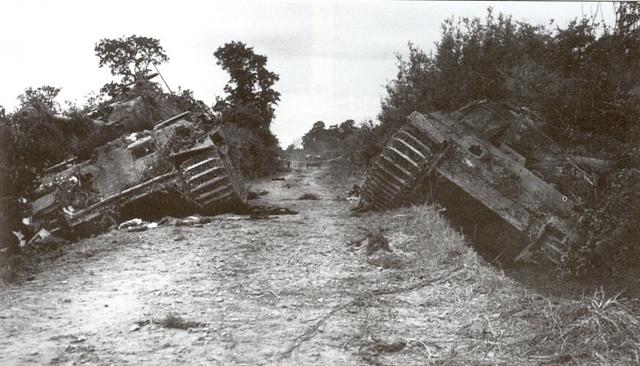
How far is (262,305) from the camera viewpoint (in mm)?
5559

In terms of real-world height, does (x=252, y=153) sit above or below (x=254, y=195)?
above

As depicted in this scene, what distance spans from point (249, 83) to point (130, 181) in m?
28.7

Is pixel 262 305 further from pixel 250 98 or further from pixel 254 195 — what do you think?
pixel 250 98

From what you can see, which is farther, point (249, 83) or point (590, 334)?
point (249, 83)

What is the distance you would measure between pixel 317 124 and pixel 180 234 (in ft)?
222

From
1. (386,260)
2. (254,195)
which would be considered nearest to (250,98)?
(254,195)

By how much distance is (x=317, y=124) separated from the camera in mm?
76375

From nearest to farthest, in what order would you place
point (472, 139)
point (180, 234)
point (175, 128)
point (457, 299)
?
1. point (457, 299)
2. point (180, 234)
3. point (472, 139)
4. point (175, 128)

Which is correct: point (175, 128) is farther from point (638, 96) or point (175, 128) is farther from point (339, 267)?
point (638, 96)

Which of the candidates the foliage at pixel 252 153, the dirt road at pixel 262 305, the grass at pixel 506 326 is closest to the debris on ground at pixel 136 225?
the dirt road at pixel 262 305

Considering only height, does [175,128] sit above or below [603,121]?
above

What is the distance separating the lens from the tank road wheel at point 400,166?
33.6 ft

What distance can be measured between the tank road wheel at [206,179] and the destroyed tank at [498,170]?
9.79 feet

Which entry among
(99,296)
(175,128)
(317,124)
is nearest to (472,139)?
(175,128)
